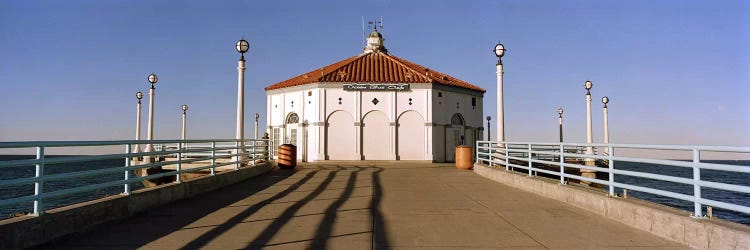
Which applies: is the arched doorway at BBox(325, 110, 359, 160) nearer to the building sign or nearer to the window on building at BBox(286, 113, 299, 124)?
the building sign

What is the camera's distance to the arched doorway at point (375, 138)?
28.1 m

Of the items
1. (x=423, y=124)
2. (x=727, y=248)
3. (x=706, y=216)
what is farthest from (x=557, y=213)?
(x=423, y=124)

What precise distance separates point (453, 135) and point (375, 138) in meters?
4.99

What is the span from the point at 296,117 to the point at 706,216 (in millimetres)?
25171

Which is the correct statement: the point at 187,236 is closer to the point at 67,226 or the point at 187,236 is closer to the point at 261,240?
the point at 261,240

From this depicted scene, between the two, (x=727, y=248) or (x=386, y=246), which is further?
(x=386, y=246)

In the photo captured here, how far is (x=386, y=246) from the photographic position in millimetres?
5992

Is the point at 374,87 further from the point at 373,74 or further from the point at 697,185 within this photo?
the point at 697,185

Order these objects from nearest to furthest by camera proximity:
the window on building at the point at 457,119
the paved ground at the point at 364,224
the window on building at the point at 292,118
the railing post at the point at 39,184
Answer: the railing post at the point at 39,184 < the paved ground at the point at 364,224 < the window on building at the point at 292,118 < the window on building at the point at 457,119

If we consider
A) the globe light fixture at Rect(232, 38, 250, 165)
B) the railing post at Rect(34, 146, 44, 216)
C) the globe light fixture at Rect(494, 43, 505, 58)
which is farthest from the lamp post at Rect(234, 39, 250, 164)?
the railing post at Rect(34, 146, 44, 216)

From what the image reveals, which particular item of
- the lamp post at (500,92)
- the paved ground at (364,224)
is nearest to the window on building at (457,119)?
the lamp post at (500,92)

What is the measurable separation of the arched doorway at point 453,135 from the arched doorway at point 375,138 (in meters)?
3.75

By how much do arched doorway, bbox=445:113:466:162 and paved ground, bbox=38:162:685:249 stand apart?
18.0 m

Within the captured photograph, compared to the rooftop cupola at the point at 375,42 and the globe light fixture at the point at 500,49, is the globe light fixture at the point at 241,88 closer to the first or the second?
the globe light fixture at the point at 500,49
